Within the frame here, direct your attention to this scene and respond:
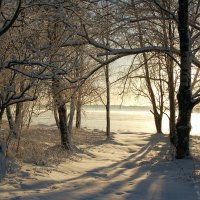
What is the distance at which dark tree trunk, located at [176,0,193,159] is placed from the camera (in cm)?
1098

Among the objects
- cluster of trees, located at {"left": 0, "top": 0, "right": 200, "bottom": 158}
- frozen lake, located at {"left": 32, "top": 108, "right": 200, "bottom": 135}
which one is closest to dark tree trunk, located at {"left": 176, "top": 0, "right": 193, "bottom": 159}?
cluster of trees, located at {"left": 0, "top": 0, "right": 200, "bottom": 158}

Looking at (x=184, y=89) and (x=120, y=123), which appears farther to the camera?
(x=120, y=123)

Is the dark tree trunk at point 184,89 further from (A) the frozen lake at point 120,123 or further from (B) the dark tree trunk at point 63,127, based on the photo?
(A) the frozen lake at point 120,123

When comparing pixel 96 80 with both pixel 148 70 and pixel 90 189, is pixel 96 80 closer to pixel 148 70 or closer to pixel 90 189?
pixel 148 70

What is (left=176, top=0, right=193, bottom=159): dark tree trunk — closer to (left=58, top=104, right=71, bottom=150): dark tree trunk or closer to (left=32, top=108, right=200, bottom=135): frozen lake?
(left=58, top=104, right=71, bottom=150): dark tree trunk

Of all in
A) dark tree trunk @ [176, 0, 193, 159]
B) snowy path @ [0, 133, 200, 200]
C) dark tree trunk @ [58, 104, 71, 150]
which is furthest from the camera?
dark tree trunk @ [58, 104, 71, 150]

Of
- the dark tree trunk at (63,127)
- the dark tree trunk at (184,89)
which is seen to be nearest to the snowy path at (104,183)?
the dark tree trunk at (184,89)

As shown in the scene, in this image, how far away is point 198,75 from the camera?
20875mm

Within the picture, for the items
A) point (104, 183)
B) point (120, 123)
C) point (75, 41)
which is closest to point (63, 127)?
point (75, 41)

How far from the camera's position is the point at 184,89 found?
1130 cm

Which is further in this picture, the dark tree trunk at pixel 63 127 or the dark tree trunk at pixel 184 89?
the dark tree trunk at pixel 63 127

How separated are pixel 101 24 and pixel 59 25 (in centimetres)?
152

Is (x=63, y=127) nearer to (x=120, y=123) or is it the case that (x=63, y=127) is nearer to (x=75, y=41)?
(x=75, y=41)

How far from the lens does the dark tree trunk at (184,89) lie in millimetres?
10984
